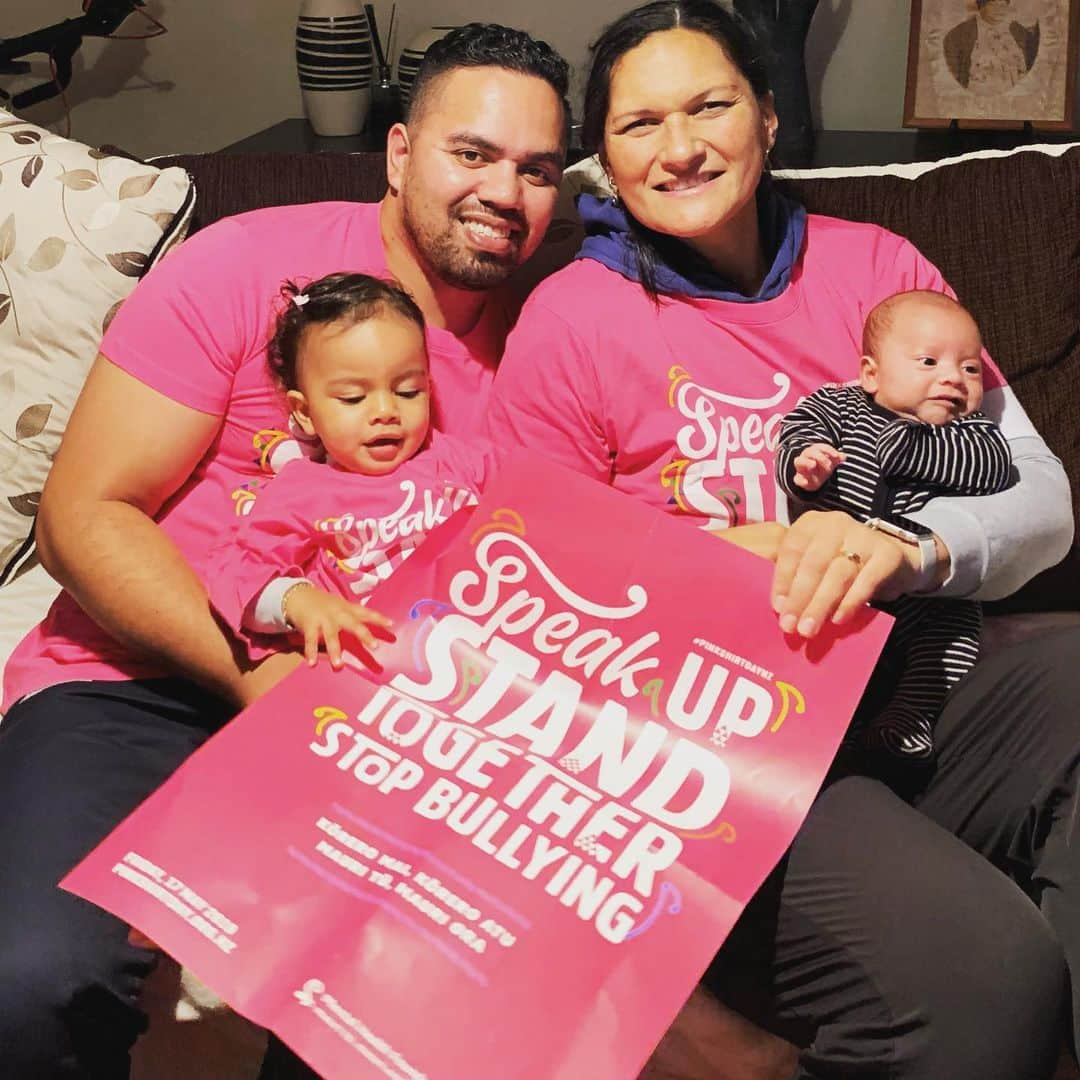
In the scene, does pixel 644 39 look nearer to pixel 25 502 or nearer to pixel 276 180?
pixel 276 180

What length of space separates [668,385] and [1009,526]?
411mm

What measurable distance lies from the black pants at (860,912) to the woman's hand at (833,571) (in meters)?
0.20

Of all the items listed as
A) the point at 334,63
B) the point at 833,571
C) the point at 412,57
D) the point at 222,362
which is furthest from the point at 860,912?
the point at 334,63

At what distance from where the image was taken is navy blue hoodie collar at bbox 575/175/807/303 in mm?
1377

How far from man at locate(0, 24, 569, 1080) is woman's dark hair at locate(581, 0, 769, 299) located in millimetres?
57

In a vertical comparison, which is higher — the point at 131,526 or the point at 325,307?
the point at 325,307

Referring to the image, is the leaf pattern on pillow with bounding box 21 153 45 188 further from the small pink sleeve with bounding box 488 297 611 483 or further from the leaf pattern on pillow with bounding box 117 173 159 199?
the small pink sleeve with bounding box 488 297 611 483

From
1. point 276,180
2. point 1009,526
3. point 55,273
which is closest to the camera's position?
point 1009,526

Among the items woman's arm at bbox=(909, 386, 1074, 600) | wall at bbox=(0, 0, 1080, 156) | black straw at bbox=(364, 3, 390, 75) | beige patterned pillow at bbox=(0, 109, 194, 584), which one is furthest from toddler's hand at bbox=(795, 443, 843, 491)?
black straw at bbox=(364, 3, 390, 75)

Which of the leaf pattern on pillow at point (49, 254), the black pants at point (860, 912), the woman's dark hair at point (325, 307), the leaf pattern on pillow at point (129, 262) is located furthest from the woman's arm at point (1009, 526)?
the leaf pattern on pillow at point (49, 254)

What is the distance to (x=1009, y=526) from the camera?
1.23 metres

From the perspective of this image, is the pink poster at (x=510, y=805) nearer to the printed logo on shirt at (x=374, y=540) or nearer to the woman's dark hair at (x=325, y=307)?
the printed logo on shirt at (x=374, y=540)

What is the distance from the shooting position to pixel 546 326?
135cm

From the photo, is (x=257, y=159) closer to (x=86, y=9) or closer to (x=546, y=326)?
(x=546, y=326)
